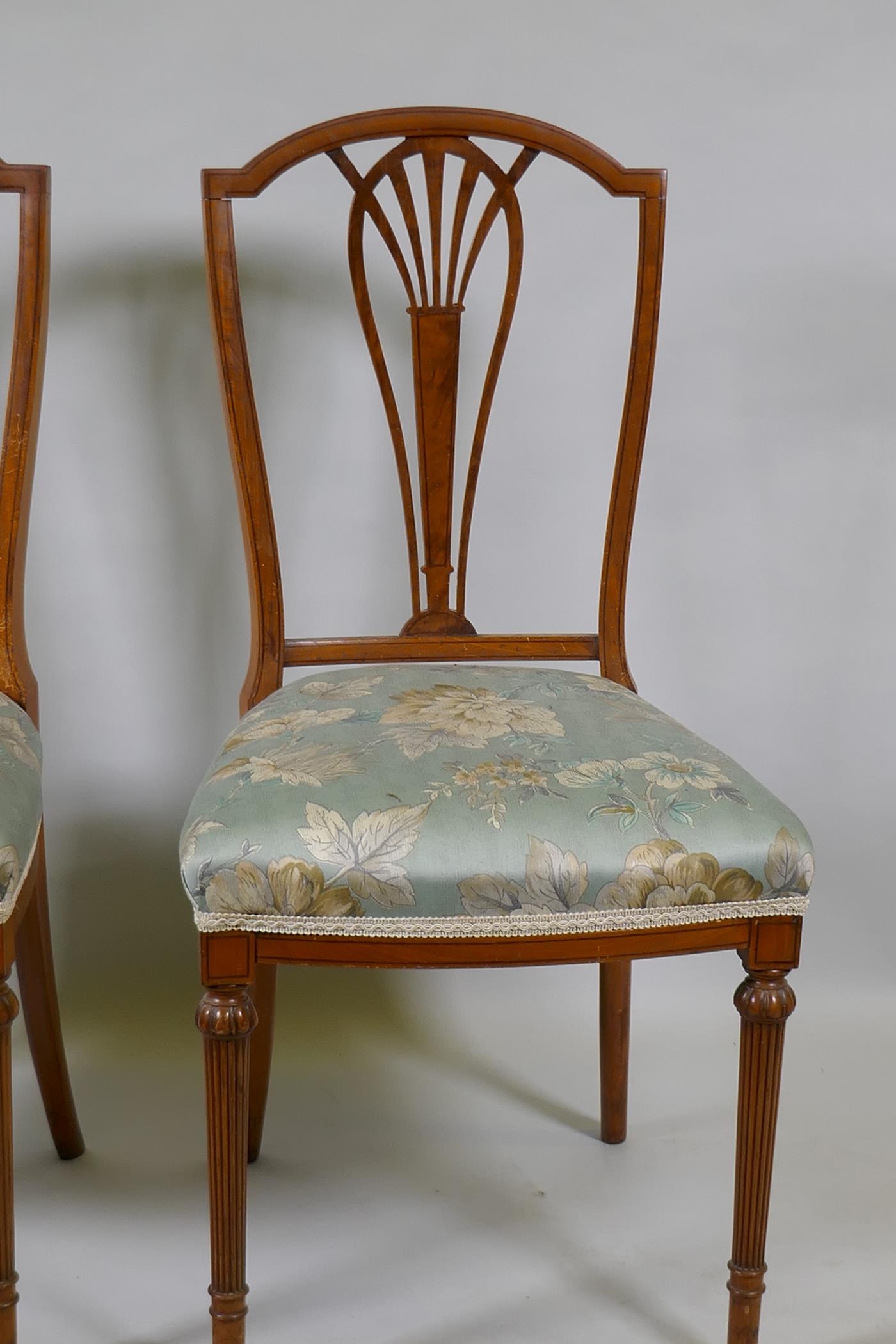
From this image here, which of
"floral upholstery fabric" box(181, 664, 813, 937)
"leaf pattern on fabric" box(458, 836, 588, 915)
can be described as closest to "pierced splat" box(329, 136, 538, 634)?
"floral upholstery fabric" box(181, 664, 813, 937)

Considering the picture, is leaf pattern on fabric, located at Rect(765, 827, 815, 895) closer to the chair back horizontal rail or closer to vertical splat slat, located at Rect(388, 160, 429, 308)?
the chair back horizontal rail

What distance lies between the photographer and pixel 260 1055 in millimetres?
1489

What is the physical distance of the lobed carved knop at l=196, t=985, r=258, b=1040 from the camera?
105cm

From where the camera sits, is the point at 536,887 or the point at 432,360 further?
the point at 432,360

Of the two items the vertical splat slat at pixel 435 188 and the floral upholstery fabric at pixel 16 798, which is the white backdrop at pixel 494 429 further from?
the floral upholstery fabric at pixel 16 798

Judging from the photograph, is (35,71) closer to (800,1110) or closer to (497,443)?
(497,443)

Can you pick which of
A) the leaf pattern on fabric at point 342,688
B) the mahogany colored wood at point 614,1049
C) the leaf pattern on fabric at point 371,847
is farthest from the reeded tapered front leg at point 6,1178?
the mahogany colored wood at point 614,1049

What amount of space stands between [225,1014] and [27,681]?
479 millimetres

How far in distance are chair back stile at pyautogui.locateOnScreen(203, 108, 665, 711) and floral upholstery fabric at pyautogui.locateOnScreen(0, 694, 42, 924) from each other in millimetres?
240

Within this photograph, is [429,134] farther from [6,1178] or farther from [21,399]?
[6,1178]

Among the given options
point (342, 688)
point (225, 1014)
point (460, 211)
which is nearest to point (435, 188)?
point (460, 211)

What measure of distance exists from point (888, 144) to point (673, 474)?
1.57 ft

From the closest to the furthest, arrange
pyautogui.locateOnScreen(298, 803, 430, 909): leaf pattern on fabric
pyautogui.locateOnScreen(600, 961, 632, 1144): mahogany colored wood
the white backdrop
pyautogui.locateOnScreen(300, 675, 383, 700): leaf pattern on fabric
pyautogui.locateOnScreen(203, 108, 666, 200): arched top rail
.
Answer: pyautogui.locateOnScreen(298, 803, 430, 909): leaf pattern on fabric < pyautogui.locateOnScreen(300, 675, 383, 700): leaf pattern on fabric < pyautogui.locateOnScreen(203, 108, 666, 200): arched top rail < pyautogui.locateOnScreen(600, 961, 632, 1144): mahogany colored wood < the white backdrop

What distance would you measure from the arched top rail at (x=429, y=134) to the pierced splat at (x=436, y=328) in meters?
0.01
